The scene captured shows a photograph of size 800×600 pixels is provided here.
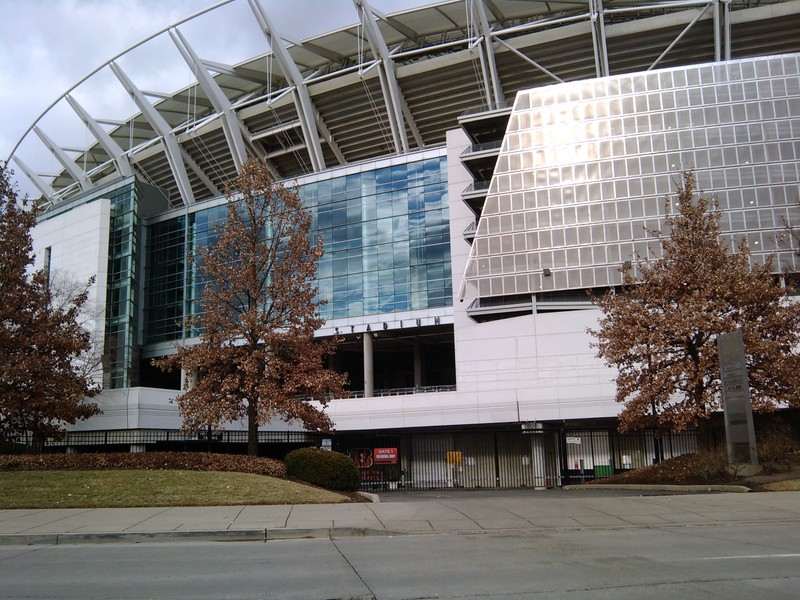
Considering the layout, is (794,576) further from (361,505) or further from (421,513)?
(361,505)

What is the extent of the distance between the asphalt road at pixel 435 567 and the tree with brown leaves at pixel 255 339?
352 inches

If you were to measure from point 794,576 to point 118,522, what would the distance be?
11.6m

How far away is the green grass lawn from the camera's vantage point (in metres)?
16.2

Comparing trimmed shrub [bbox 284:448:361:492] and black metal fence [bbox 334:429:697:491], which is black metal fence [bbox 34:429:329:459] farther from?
trimmed shrub [bbox 284:448:361:492]

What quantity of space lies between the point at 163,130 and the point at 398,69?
72.6 feet

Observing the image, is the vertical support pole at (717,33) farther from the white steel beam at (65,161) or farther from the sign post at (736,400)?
the white steel beam at (65,161)

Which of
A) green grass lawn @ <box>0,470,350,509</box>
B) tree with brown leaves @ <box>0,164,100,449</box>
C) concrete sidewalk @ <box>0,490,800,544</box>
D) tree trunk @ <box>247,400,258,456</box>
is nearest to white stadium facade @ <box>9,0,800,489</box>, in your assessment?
tree with brown leaves @ <box>0,164,100,449</box>

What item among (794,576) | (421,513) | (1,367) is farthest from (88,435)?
(794,576)

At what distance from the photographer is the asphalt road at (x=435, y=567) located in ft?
25.5

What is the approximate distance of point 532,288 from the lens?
49.8 m

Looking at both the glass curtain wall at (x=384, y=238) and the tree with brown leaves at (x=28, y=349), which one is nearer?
the tree with brown leaves at (x=28, y=349)

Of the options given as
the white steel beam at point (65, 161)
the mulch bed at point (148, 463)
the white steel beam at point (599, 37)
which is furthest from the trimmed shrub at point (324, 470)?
the white steel beam at point (65, 161)

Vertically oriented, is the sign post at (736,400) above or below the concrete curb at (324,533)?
above

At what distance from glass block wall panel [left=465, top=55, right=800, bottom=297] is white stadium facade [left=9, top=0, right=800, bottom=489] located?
14 centimetres
